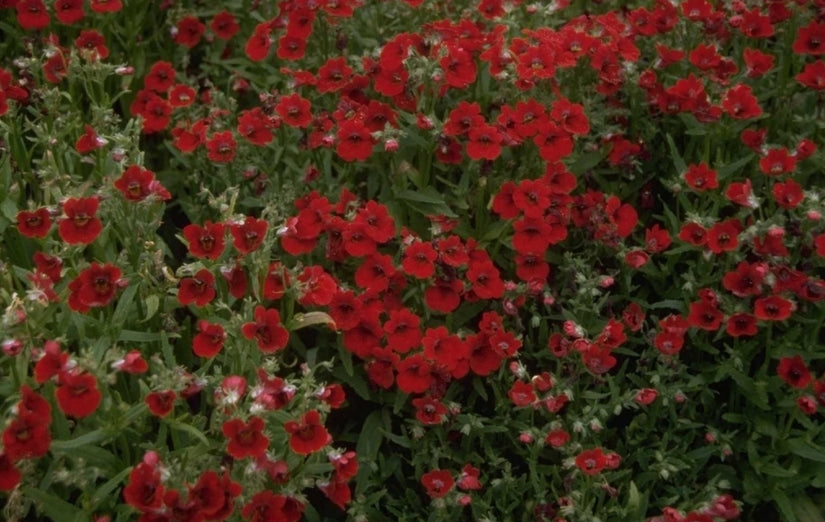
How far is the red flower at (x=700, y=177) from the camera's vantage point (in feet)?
12.4

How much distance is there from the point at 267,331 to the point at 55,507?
80cm

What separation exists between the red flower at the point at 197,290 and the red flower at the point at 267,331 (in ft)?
0.67

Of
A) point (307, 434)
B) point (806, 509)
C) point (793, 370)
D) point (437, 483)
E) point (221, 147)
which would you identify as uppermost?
point (221, 147)

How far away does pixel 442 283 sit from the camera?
360 cm

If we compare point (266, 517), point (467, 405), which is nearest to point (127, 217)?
point (266, 517)

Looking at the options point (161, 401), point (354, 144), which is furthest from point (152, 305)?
point (354, 144)

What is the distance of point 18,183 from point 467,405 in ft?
6.43

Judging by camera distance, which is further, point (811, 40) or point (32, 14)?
point (32, 14)

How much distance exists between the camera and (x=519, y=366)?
3.41 meters

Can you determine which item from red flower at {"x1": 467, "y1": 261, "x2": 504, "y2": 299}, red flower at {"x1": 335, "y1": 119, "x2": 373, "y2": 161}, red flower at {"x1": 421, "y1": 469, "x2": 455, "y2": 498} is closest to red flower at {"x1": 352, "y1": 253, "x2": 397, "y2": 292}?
red flower at {"x1": 467, "y1": 261, "x2": 504, "y2": 299}

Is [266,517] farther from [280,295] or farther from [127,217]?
[127,217]

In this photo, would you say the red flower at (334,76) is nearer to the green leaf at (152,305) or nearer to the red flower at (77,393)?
the green leaf at (152,305)

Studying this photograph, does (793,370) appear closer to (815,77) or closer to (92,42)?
(815,77)

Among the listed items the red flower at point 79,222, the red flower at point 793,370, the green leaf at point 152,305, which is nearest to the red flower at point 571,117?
the red flower at point 793,370
